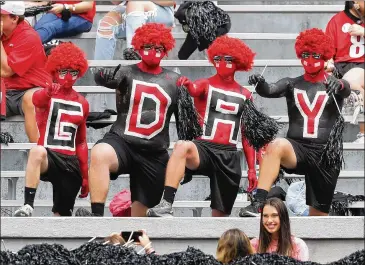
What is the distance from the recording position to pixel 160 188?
382 inches

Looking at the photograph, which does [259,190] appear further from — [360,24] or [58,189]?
[360,24]

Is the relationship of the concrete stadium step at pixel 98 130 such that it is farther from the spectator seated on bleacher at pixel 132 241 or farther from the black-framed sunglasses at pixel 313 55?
the spectator seated on bleacher at pixel 132 241

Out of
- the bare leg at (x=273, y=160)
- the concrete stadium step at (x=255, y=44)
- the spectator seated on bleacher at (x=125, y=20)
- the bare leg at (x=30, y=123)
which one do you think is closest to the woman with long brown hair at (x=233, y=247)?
the bare leg at (x=273, y=160)

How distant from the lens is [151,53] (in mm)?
9602

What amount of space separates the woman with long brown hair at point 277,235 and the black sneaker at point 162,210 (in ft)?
2.58

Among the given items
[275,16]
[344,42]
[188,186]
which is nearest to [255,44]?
[275,16]

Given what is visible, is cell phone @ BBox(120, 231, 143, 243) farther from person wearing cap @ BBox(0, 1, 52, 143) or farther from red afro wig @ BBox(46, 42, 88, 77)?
person wearing cap @ BBox(0, 1, 52, 143)

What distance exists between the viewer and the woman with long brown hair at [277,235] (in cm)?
842

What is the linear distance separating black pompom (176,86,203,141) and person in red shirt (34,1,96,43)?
2.07 meters

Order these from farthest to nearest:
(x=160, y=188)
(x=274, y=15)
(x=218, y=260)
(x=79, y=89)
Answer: (x=274, y=15), (x=79, y=89), (x=160, y=188), (x=218, y=260)

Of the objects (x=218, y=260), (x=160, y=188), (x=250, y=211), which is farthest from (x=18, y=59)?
(x=218, y=260)

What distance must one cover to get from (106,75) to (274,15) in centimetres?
306

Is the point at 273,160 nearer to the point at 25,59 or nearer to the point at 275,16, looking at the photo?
the point at 25,59

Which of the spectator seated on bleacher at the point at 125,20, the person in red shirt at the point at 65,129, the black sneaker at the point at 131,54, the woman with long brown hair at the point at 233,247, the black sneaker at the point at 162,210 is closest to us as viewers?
the woman with long brown hair at the point at 233,247
